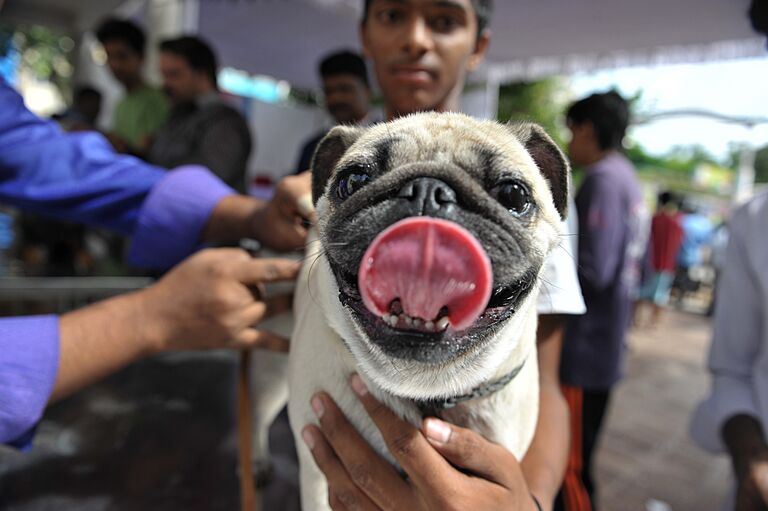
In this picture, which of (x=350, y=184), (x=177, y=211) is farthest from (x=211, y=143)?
(x=350, y=184)

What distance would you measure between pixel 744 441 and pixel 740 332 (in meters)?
0.32

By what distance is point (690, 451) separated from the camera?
334cm

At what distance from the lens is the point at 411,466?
733mm

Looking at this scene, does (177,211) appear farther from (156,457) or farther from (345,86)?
(345,86)

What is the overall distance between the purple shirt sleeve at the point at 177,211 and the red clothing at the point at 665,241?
A: 7.21 metres

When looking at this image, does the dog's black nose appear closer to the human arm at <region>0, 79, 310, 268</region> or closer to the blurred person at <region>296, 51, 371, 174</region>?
the human arm at <region>0, 79, 310, 268</region>

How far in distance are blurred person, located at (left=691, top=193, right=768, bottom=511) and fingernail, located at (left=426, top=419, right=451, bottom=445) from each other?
2.97ft

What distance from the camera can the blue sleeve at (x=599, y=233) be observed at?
2256 millimetres

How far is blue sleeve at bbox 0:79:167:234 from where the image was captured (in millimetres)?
1320

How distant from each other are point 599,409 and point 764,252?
4.54ft

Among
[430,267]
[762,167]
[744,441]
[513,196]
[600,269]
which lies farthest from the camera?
[762,167]

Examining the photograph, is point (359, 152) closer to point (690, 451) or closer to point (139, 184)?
point (139, 184)

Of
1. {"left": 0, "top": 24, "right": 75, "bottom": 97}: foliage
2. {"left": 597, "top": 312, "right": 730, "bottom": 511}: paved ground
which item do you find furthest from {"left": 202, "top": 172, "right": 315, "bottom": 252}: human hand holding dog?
{"left": 0, "top": 24, "right": 75, "bottom": 97}: foliage

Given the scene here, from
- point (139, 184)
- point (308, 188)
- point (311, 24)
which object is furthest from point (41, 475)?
point (311, 24)
